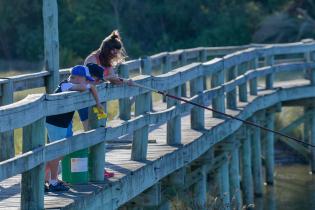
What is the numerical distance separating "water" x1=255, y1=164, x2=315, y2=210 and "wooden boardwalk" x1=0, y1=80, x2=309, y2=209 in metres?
3.91

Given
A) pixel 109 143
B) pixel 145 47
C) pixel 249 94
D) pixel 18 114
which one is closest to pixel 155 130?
pixel 109 143

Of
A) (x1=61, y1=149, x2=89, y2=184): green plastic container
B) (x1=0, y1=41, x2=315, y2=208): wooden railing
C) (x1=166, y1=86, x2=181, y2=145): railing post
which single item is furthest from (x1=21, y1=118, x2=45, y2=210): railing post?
(x1=166, y1=86, x2=181, y2=145): railing post

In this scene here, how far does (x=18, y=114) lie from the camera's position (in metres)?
7.72

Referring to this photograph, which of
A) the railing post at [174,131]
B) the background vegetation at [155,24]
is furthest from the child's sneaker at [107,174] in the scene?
the background vegetation at [155,24]

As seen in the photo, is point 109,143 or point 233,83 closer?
point 109,143

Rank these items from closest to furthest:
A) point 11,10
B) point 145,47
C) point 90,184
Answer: point 90,184, point 11,10, point 145,47

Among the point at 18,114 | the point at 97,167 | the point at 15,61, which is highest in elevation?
the point at 18,114

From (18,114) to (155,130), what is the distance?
7176 mm

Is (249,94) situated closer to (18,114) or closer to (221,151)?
(221,151)

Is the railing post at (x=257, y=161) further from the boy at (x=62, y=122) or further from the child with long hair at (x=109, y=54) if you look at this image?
the boy at (x=62, y=122)

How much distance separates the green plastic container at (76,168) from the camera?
963cm

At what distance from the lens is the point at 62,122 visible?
9.44 meters

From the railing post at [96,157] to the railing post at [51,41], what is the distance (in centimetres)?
219

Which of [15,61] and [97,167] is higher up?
[97,167]
